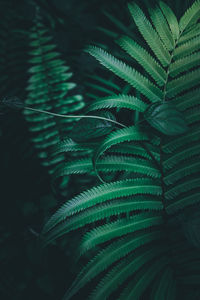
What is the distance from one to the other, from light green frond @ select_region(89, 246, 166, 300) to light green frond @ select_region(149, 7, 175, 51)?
682 mm

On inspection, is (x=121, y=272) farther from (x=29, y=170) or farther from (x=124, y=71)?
(x=29, y=170)

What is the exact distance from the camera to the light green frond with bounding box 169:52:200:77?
0.87 metres

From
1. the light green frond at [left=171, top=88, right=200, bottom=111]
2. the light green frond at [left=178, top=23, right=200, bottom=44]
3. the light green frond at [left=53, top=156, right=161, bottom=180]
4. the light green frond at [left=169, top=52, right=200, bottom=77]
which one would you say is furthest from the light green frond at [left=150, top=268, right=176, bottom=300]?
the light green frond at [left=178, top=23, right=200, bottom=44]

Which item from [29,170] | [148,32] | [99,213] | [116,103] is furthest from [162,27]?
[29,170]

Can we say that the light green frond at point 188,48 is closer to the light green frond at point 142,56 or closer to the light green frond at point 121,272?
the light green frond at point 142,56

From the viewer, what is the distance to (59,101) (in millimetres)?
1481

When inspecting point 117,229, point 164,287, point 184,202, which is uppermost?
point 184,202

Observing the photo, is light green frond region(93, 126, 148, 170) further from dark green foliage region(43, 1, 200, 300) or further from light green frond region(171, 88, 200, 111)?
light green frond region(171, 88, 200, 111)

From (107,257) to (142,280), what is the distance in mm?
130

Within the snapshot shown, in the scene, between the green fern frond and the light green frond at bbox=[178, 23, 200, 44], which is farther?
the green fern frond

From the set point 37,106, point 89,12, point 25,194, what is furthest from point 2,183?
point 89,12

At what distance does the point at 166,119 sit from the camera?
2.39 ft

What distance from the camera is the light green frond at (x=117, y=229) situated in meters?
0.85

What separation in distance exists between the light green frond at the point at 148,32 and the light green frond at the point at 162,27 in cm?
2
